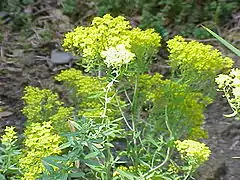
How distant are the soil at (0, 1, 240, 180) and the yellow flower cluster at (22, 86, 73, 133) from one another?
2.72ft

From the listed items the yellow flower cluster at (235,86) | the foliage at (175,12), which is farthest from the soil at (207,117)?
the yellow flower cluster at (235,86)

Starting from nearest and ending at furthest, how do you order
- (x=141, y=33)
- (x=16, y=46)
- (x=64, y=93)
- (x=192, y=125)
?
(x=141, y=33) → (x=192, y=125) → (x=64, y=93) → (x=16, y=46)

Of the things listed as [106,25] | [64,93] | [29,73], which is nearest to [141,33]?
[106,25]

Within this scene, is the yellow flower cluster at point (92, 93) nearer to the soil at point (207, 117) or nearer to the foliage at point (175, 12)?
the soil at point (207, 117)

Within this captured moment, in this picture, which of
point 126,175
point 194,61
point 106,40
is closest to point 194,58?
point 194,61

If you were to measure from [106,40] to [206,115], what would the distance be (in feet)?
5.60

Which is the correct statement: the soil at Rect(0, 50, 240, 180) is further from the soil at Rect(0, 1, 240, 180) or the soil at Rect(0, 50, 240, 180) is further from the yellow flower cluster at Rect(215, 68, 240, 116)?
the yellow flower cluster at Rect(215, 68, 240, 116)

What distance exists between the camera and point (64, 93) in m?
3.83

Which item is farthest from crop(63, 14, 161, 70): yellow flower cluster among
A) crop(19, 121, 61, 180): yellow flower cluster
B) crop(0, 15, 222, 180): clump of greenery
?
crop(19, 121, 61, 180): yellow flower cluster

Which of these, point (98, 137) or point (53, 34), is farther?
point (53, 34)

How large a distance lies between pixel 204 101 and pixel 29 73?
197 centimetres

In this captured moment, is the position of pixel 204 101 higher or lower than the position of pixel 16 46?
higher

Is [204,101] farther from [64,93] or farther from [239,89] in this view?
[64,93]

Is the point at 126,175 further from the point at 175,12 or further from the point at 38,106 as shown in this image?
the point at 175,12
